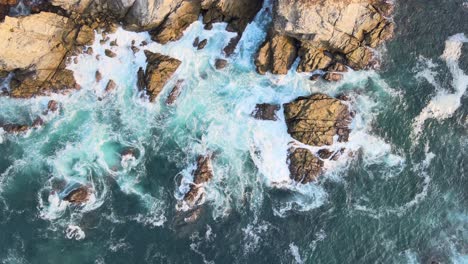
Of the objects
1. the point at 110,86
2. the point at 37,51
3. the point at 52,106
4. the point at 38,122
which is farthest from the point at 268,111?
the point at 37,51

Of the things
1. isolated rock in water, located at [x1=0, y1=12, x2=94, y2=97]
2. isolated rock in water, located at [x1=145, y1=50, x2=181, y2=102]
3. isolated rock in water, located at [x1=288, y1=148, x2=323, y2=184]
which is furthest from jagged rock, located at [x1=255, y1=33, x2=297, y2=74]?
isolated rock in water, located at [x1=0, y1=12, x2=94, y2=97]

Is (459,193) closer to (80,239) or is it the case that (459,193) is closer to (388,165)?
(388,165)

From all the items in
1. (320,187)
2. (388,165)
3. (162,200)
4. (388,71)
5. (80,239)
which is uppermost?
(388,71)

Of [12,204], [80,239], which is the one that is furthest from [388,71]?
[12,204]

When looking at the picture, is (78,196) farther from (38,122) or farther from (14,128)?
(14,128)

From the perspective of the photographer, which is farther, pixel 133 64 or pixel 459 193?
pixel 133 64

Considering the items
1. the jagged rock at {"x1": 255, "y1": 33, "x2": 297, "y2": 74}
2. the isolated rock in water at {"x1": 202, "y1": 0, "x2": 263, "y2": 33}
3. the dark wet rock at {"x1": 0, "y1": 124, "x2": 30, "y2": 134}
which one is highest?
the isolated rock in water at {"x1": 202, "y1": 0, "x2": 263, "y2": 33}

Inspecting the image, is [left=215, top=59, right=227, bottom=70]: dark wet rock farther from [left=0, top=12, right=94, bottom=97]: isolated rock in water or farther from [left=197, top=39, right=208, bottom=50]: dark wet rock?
[left=0, top=12, right=94, bottom=97]: isolated rock in water
